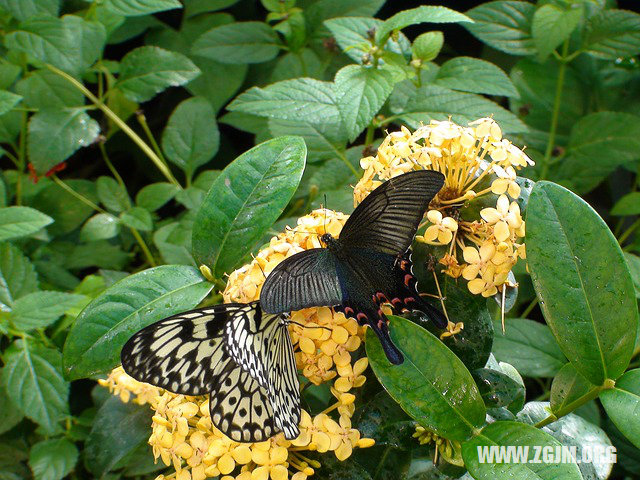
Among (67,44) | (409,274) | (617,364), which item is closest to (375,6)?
(67,44)

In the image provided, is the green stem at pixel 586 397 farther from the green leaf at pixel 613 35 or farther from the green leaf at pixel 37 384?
the green leaf at pixel 613 35

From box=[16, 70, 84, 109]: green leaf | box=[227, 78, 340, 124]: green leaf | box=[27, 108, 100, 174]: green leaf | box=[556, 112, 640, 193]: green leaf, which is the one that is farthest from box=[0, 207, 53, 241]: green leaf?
box=[556, 112, 640, 193]: green leaf

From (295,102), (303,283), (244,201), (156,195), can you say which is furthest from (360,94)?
(156,195)

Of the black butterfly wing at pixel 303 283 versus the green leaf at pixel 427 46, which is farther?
the green leaf at pixel 427 46

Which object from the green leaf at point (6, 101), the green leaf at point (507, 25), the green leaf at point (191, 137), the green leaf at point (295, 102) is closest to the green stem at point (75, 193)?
the green leaf at point (191, 137)

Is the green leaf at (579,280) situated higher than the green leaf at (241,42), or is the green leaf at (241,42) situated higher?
the green leaf at (579,280)

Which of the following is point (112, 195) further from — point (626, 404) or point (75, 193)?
point (626, 404)
